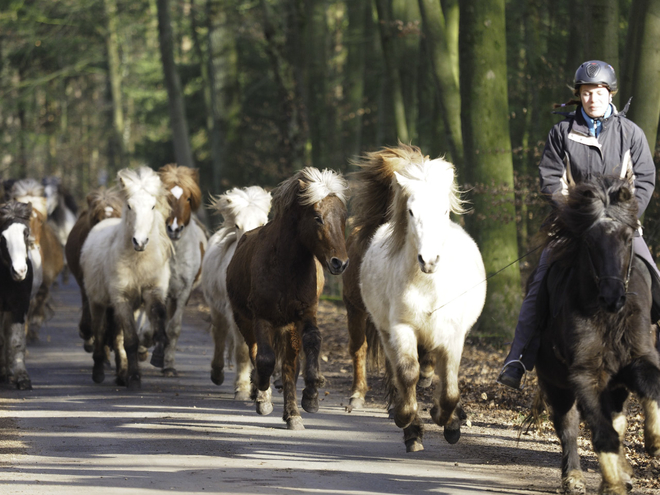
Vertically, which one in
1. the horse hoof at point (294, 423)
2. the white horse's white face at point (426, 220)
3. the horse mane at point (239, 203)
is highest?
the horse mane at point (239, 203)

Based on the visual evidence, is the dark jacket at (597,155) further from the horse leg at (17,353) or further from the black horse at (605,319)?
the horse leg at (17,353)

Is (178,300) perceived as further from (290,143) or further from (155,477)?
(290,143)

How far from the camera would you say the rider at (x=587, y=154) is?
626 centimetres

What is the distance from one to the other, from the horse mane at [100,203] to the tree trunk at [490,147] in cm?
535

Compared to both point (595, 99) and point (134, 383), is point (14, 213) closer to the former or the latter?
point (134, 383)

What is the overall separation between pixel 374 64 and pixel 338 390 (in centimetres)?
1832

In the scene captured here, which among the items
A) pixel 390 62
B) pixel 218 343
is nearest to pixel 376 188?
pixel 218 343

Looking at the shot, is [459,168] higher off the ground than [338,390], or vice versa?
[459,168]

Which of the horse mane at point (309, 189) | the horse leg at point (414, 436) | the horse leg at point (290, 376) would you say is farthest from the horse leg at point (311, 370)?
the horse mane at point (309, 189)

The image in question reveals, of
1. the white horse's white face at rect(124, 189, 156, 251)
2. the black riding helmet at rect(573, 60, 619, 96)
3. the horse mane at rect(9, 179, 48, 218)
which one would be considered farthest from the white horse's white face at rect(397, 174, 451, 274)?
the horse mane at rect(9, 179, 48, 218)

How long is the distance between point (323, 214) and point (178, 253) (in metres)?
4.88

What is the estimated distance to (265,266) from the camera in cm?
837

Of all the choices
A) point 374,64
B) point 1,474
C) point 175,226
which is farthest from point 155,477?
point 374,64

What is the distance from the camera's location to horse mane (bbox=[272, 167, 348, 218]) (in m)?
8.05
